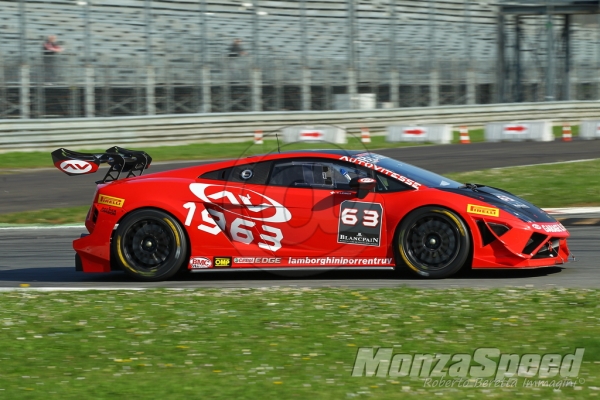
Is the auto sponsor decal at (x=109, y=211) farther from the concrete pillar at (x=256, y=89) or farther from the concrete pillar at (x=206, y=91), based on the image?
the concrete pillar at (x=256, y=89)

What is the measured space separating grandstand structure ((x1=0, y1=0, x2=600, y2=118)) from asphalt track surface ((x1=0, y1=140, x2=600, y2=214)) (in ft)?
17.8

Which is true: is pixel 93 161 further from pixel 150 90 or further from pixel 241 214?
pixel 150 90

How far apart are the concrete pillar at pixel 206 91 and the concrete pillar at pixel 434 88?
35.6ft

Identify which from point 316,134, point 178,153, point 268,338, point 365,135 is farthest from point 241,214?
point 365,135

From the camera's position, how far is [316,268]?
338 inches

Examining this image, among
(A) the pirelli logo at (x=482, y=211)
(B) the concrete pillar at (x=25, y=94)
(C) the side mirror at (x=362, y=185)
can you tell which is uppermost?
(B) the concrete pillar at (x=25, y=94)

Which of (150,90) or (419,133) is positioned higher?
(150,90)

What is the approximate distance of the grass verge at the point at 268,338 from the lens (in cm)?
493

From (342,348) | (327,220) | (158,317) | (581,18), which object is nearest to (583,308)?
(342,348)

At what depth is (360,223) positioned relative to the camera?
8406mm

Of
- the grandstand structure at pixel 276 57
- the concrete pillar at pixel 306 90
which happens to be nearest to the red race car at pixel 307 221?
the grandstand structure at pixel 276 57

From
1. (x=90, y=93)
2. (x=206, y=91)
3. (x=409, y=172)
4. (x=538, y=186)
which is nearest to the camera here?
(x=409, y=172)

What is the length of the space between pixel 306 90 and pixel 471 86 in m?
9.49

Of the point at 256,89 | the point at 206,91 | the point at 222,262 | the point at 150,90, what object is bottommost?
the point at 222,262
